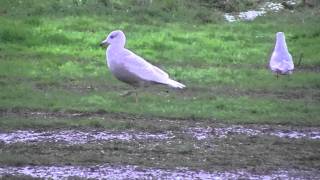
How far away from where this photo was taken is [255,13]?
1266 inches

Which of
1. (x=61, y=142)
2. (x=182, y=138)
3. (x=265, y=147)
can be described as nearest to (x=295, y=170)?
(x=265, y=147)

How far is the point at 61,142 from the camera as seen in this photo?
11.2m

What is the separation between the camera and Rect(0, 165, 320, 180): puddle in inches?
365

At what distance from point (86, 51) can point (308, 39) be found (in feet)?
27.7

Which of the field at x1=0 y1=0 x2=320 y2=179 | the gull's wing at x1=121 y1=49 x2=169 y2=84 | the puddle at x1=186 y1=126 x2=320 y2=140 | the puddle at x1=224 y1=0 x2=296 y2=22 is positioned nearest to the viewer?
the field at x1=0 y1=0 x2=320 y2=179

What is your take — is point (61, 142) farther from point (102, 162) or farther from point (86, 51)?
point (86, 51)

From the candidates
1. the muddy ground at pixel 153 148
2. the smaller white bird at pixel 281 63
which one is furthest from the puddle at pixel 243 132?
the smaller white bird at pixel 281 63

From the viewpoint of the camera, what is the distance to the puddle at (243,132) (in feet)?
40.0

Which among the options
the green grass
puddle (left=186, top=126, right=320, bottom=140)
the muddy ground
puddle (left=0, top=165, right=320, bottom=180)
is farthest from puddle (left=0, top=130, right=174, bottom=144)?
the green grass

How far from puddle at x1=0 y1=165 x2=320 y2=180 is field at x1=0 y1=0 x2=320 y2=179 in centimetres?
16

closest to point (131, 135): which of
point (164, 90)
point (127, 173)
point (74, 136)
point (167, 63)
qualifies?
point (74, 136)

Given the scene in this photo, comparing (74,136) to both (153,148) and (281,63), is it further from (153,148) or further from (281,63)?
(281,63)

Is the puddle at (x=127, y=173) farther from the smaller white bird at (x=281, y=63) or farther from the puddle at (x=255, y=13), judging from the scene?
the puddle at (x=255, y=13)

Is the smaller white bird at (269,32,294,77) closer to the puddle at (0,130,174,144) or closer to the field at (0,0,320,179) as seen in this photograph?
the field at (0,0,320,179)
